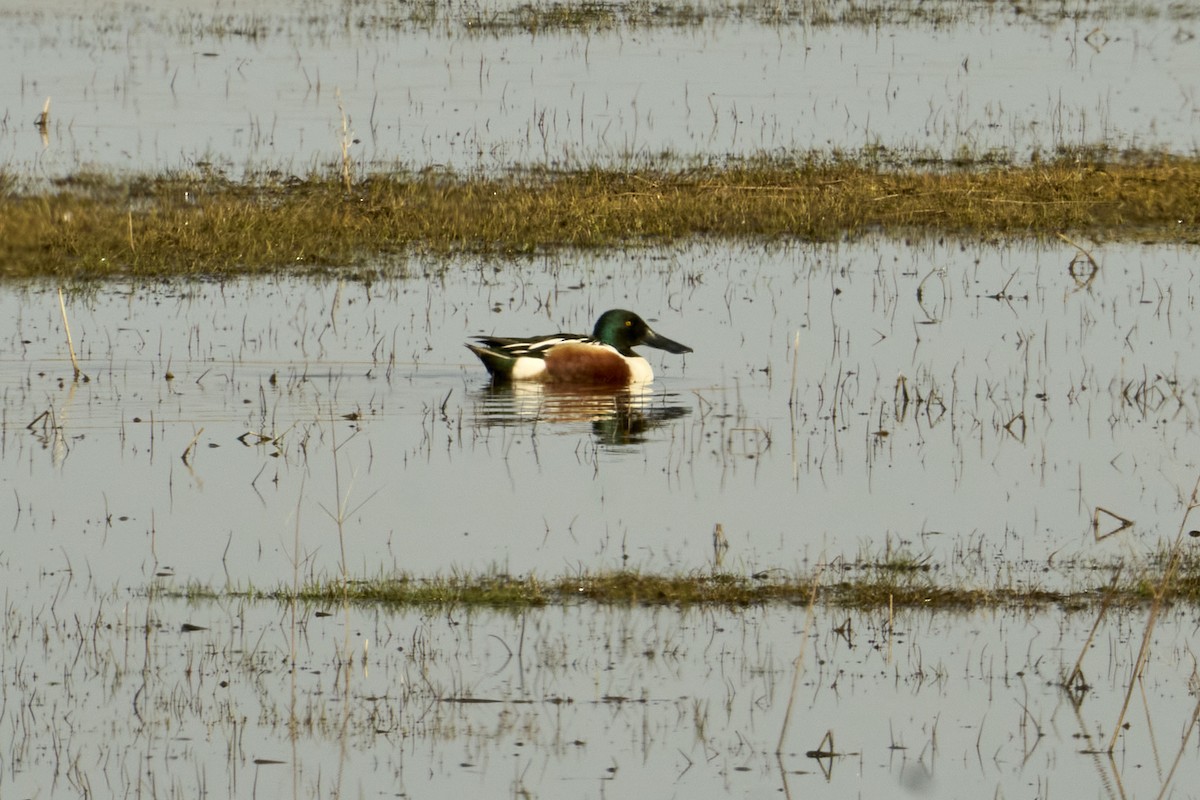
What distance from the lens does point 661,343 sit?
13852mm

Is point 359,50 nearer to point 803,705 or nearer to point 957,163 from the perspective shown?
point 957,163

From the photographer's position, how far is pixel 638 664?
7.52 m

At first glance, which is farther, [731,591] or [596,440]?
[596,440]

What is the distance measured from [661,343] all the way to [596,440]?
2042 mm

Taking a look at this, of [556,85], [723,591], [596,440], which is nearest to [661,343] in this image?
[596,440]

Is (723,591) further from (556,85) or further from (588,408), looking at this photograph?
(556,85)

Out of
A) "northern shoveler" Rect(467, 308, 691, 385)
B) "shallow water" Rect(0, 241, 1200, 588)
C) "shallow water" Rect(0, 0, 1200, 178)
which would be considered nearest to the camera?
"shallow water" Rect(0, 241, 1200, 588)

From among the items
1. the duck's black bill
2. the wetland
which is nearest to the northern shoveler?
the duck's black bill

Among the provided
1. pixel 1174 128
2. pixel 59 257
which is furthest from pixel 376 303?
pixel 1174 128

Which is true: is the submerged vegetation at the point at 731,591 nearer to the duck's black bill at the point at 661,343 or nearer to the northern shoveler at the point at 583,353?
the northern shoveler at the point at 583,353

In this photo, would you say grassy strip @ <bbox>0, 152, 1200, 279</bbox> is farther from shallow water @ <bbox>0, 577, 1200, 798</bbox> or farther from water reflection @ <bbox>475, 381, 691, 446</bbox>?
shallow water @ <bbox>0, 577, 1200, 798</bbox>

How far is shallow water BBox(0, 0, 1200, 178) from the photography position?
2159 centimetres

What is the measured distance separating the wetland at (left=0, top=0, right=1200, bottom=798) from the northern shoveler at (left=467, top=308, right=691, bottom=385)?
0.18 m

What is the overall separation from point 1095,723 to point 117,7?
28.6 meters
